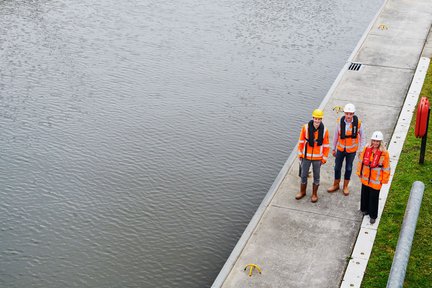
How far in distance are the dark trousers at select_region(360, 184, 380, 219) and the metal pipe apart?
5.30 ft

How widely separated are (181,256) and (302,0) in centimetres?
1710

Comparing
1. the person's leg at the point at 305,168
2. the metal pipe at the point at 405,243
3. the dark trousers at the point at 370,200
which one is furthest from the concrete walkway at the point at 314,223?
the metal pipe at the point at 405,243

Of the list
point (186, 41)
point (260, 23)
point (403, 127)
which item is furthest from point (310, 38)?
point (403, 127)

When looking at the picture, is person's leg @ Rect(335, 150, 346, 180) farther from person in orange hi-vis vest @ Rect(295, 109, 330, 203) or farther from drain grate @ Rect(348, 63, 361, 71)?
drain grate @ Rect(348, 63, 361, 71)

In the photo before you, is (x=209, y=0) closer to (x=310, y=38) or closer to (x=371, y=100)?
(x=310, y=38)

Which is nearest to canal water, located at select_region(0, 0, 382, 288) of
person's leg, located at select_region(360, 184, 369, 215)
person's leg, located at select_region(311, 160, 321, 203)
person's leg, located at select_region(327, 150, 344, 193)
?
person's leg, located at select_region(311, 160, 321, 203)

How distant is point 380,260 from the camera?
36.6ft

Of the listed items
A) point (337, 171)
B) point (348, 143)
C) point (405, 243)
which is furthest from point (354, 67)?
point (405, 243)

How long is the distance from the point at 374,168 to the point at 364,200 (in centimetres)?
75

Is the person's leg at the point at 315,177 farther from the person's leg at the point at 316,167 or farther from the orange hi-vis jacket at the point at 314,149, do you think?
the orange hi-vis jacket at the point at 314,149

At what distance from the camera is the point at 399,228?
11.9 metres

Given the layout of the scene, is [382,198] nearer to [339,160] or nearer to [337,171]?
[337,171]

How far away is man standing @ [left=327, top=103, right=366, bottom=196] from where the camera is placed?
1239cm

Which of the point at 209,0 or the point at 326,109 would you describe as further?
the point at 209,0
